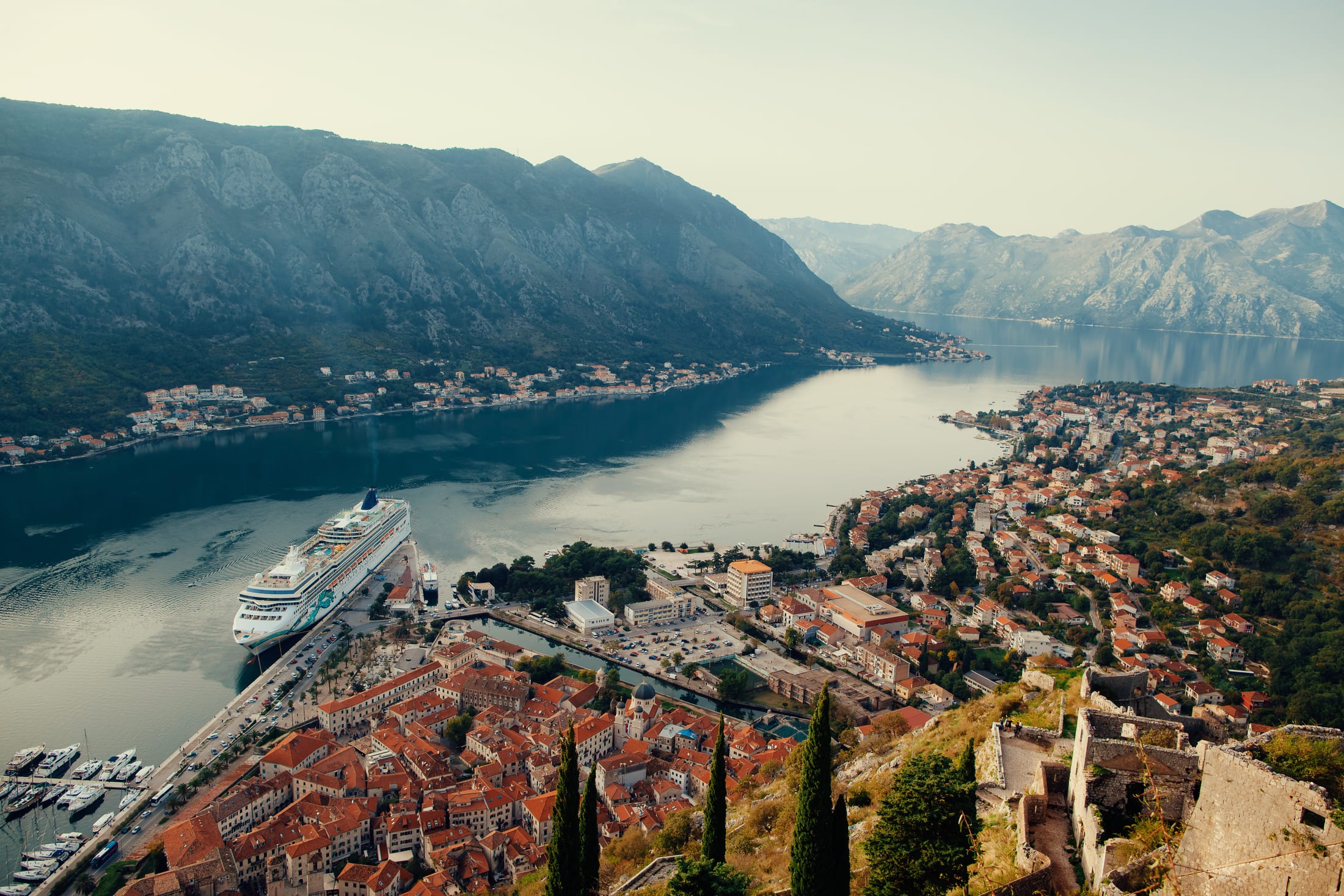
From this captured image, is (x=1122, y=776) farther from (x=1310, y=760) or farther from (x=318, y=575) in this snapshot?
(x=318, y=575)

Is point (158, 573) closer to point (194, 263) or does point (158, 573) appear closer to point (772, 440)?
point (772, 440)

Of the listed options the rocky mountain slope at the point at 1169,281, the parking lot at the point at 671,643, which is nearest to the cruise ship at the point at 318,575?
the parking lot at the point at 671,643

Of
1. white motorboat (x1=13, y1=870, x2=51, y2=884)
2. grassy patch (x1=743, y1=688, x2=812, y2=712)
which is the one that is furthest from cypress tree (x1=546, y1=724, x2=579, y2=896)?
grassy patch (x1=743, y1=688, x2=812, y2=712)

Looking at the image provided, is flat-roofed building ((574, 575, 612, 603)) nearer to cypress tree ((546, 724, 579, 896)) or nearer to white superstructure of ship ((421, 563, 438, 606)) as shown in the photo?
white superstructure of ship ((421, 563, 438, 606))

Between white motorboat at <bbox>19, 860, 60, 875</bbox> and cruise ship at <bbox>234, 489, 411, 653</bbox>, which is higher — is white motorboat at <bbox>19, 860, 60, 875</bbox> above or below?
below

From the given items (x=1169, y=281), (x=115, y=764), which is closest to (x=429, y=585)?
(x=115, y=764)
